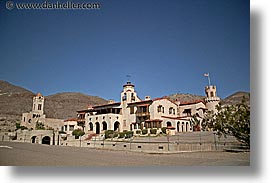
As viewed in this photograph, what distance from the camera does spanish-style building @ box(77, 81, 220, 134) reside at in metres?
4.65

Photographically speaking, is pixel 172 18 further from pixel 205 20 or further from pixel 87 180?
pixel 87 180

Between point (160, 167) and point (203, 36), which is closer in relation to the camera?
point (160, 167)

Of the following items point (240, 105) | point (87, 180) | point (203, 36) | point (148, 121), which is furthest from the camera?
point (148, 121)

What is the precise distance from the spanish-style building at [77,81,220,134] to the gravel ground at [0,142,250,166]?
20.7 inches

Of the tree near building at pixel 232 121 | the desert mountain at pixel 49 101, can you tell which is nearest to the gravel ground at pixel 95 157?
the tree near building at pixel 232 121

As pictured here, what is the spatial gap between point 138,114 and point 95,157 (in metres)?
1.26

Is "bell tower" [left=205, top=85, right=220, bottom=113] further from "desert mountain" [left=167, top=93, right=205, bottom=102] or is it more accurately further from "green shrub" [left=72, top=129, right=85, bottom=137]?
"green shrub" [left=72, top=129, right=85, bottom=137]

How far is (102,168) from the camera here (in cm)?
396

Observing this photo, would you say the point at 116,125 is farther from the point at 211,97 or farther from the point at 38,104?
the point at 211,97

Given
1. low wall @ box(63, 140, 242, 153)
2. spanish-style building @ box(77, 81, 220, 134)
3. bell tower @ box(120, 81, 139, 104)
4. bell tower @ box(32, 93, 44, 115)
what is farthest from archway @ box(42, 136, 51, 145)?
bell tower @ box(120, 81, 139, 104)

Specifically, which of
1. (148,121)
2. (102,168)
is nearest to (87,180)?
(102,168)

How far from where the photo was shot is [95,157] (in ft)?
13.7

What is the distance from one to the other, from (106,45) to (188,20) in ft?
4.66
